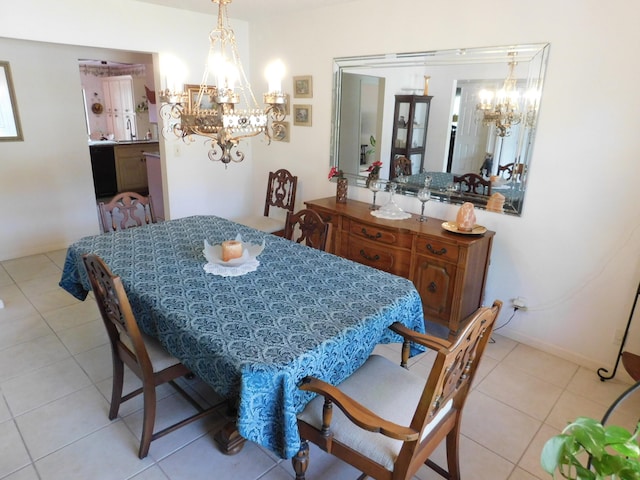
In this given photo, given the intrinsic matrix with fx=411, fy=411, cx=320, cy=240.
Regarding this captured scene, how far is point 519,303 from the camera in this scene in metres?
2.89

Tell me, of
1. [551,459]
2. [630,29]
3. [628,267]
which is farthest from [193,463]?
[630,29]

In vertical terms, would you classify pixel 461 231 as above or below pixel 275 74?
below

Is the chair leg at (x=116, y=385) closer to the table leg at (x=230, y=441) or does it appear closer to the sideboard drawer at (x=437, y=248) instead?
the table leg at (x=230, y=441)

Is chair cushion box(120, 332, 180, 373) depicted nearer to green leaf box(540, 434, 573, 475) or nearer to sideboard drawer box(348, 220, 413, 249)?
green leaf box(540, 434, 573, 475)

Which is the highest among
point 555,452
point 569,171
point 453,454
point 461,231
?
point 569,171

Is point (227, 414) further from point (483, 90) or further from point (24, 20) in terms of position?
point (24, 20)

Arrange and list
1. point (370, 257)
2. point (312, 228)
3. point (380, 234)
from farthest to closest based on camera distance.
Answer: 1. point (370, 257)
2. point (380, 234)
3. point (312, 228)

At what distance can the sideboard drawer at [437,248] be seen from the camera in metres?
2.67

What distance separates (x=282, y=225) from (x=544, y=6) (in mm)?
2589

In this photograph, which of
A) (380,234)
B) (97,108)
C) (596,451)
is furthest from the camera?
(97,108)

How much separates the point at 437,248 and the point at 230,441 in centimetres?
171

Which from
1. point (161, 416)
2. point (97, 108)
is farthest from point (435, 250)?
point (97, 108)

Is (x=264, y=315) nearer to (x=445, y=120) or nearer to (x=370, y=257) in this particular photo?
(x=370, y=257)

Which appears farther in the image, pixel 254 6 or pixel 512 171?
pixel 254 6
